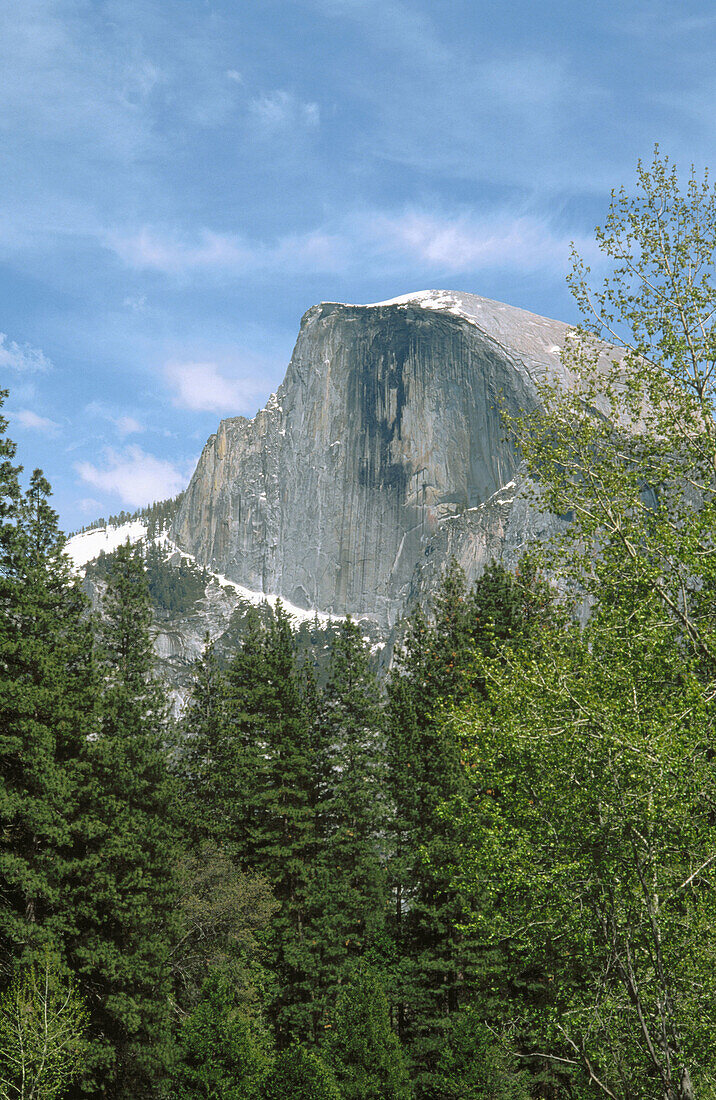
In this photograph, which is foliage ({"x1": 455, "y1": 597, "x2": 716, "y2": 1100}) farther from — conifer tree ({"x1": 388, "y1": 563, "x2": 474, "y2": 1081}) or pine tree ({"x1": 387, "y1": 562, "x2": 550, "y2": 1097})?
conifer tree ({"x1": 388, "y1": 563, "x2": 474, "y2": 1081})

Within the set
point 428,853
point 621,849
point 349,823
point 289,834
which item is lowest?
point 289,834

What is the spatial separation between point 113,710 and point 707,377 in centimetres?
2256

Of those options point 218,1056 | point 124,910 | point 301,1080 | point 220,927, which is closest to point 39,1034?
point 124,910

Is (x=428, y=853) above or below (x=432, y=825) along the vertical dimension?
below

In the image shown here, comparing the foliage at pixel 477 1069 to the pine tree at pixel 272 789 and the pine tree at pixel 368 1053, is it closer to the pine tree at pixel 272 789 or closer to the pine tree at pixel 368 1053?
the pine tree at pixel 368 1053

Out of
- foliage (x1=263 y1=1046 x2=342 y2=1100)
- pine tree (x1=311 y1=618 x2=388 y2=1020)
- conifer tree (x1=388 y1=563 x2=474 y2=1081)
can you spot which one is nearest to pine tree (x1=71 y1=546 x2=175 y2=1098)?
foliage (x1=263 y1=1046 x2=342 y2=1100)

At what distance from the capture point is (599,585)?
1691 cm

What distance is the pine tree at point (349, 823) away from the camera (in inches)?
1369

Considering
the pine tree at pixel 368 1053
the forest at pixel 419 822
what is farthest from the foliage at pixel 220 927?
the pine tree at pixel 368 1053

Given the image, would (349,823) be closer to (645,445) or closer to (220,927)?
(220,927)

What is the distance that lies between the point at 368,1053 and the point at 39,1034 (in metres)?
10.00

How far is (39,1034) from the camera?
22.3 meters

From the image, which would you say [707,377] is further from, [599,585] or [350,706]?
[350,706]

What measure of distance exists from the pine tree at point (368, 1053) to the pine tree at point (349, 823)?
5.90 metres
